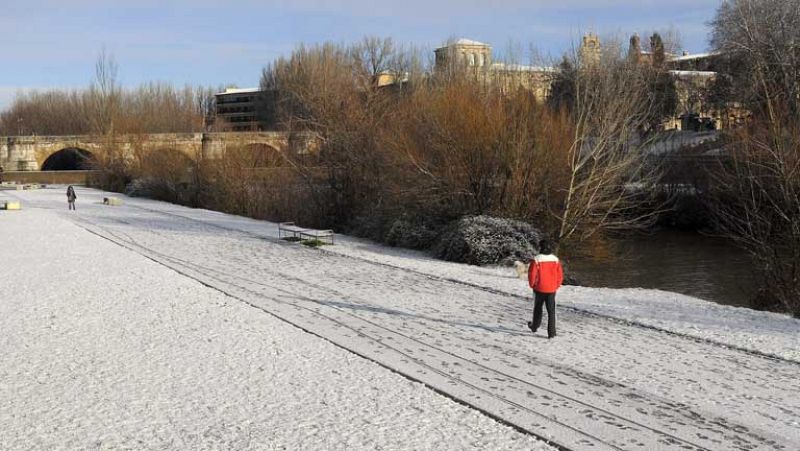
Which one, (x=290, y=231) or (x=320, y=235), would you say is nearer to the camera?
(x=320, y=235)

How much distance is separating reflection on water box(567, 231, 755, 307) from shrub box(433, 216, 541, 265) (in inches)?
66.5

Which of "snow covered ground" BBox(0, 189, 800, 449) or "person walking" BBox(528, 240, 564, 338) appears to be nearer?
"snow covered ground" BBox(0, 189, 800, 449)

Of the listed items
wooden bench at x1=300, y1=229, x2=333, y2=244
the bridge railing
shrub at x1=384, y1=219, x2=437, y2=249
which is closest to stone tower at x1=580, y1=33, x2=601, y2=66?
shrub at x1=384, y1=219, x2=437, y2=249

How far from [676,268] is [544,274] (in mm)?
14249

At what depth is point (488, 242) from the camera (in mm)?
20094

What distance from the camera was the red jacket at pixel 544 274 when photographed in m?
11.0

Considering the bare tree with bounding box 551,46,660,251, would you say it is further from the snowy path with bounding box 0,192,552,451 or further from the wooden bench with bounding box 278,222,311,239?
the snowy path with bounding box 0,192,552,451

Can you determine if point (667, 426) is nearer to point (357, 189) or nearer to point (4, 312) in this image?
point (4, 312)

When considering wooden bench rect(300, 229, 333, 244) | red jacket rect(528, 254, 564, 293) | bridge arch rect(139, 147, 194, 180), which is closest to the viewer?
red jacket rect(528, 254, 564, 293)

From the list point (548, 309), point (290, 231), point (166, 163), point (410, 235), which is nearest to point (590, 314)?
point (548, 309)

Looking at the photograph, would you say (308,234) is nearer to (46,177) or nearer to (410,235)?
(410,235)

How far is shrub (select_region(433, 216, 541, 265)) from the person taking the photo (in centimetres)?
1994

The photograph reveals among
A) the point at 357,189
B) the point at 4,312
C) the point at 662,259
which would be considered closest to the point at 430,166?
the point at 357,189

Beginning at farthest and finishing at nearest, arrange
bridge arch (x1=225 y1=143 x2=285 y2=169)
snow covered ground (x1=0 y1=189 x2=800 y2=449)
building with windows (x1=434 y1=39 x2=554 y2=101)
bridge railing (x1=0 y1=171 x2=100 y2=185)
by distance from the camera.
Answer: bridge railing (x1=0 y1=171 x2=100 y2=185)
bridge arch (x1=225 y1=143 x2=285 y2=169)
building with windows (x1=434 y1=39 x2=554 y2=101)
snow covered ground (x1=0 y1=189 x2=800 y2=449)
